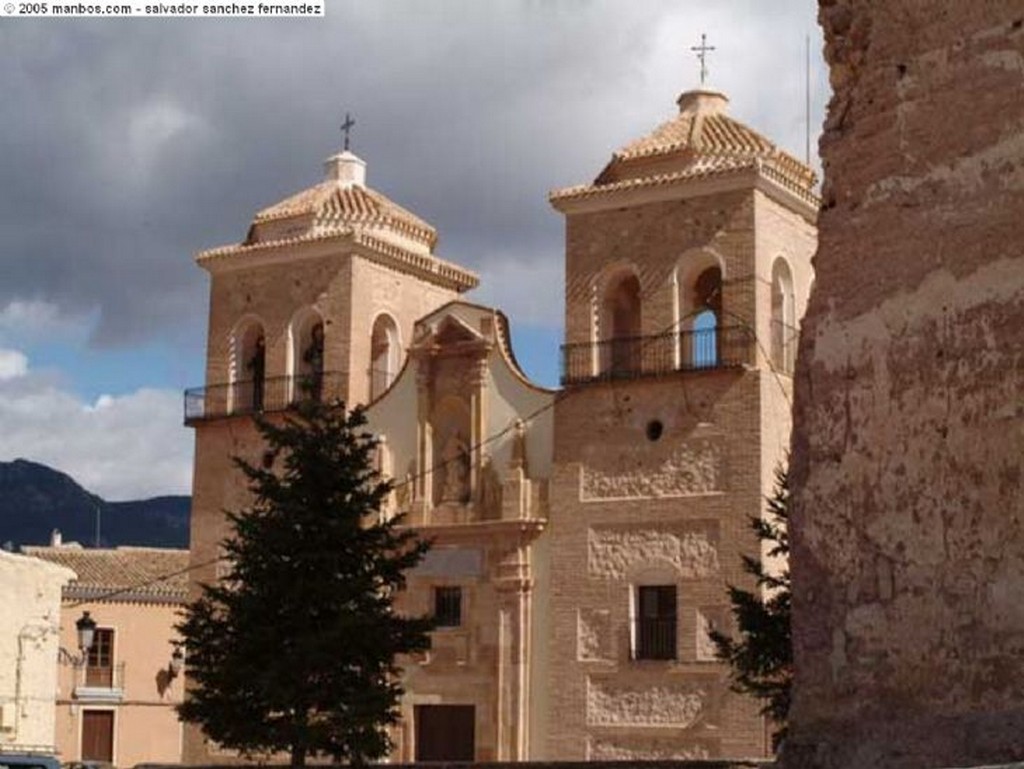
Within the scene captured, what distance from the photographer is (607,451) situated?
2344 centimetres

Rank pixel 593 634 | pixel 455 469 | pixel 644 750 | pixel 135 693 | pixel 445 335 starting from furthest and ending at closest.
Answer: pixel 135 693 → pixel 445 335 → pixel 455 469 → pixel 593 634 → pixel 644 750

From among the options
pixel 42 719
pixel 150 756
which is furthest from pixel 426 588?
pixel 150 756

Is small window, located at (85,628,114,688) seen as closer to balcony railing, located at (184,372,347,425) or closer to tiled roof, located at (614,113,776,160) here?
balcony railing, located at (184,372,347,425)

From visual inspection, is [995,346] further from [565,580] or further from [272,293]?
[272,293]

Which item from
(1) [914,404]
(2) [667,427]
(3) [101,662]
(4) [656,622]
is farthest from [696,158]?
(3) [101,662]

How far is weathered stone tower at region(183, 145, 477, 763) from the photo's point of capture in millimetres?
26266

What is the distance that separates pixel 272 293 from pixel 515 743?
8.04 meters

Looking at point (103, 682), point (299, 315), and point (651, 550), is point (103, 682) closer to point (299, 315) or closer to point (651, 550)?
point (299, 315)

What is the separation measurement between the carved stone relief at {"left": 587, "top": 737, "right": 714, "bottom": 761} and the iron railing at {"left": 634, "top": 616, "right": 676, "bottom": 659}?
3.52 ft

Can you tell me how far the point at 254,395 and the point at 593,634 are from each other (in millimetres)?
7212

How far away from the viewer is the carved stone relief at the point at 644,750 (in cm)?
2195

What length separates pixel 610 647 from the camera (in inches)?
902

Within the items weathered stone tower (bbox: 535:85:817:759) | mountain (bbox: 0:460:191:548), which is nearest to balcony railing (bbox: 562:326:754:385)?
weathered stone tower (bbox: 535:85:817:759)

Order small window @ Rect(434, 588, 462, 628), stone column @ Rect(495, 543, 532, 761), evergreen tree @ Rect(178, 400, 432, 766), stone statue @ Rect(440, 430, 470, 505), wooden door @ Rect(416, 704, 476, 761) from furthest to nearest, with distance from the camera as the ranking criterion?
stone statue @ Rect(440, 430, 470, 505)
small window @ Rect(434, 588, 462, 628)
wooden door @ Rect(416, 704, 476, 761)
stone column @ Rect(495, 543, 532, 761)
evergreen tree @ Rect(178, 400, 432, 766)
